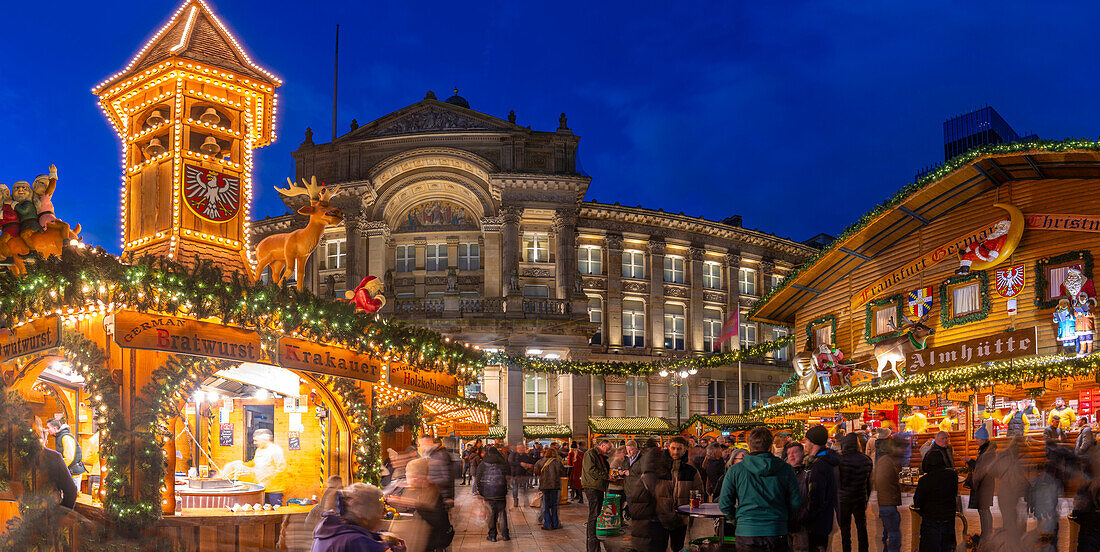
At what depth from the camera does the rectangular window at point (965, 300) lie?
70.6 feet

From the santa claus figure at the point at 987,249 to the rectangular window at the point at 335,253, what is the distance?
1301 inches

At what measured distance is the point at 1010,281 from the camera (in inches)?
814

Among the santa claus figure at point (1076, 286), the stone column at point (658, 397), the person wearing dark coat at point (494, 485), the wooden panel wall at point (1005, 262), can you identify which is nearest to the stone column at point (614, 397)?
the stone column at point (658, 397)

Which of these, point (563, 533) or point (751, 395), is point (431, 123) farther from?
point (563, 533)

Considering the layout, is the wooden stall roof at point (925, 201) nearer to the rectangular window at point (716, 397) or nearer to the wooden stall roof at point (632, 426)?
the wooden stall roof at point (632, 426)

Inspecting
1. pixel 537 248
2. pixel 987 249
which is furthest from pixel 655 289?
pixel 987 249

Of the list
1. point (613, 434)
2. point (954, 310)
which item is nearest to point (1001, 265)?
point (954, 310)

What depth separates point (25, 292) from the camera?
912cm

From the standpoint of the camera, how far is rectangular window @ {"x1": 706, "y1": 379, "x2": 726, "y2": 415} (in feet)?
167

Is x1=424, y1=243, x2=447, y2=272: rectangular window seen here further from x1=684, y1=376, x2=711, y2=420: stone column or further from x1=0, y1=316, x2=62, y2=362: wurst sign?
x1=0, y1=316, x2=62, y2=362: wurst sign

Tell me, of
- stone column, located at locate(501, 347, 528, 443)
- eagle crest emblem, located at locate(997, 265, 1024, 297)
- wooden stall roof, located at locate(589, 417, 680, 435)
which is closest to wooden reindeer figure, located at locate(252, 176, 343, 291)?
eagle crest emblem, located at locate(997, 265, 1024, 297)

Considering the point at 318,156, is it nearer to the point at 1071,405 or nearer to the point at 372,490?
the point at 1071,405

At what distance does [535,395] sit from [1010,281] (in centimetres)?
2763

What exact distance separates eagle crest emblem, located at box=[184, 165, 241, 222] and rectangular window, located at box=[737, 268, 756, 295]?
43.4 metres
